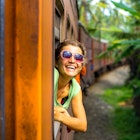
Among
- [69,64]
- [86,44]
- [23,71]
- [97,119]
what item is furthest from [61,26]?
[86,44]

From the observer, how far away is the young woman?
1834mm

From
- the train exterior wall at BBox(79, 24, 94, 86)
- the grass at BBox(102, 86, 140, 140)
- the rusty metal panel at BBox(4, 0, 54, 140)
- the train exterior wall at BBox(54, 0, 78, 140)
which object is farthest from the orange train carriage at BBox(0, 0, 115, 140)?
the train exterior wall at BBox(79, 24, 94, 86)

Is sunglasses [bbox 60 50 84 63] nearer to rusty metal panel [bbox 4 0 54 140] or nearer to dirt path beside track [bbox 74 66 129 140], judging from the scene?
rusty metal panel [bbox 4 0 54 140]

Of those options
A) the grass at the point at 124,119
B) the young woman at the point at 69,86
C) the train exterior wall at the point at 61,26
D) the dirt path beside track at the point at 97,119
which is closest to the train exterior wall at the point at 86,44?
the dirt path beside track at the point at 97,119

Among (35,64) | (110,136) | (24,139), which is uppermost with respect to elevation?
(35,64)

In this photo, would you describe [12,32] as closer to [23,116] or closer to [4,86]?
[4,86]

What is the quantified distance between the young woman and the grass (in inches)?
197

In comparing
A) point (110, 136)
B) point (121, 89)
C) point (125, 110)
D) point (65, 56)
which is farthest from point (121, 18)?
point (65, 56)

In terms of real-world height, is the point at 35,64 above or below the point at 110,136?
above

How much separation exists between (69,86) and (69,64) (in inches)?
7.6

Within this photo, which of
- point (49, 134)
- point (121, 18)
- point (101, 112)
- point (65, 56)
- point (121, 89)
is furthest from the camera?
point (121, 18)

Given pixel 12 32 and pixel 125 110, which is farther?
pixel 125 110

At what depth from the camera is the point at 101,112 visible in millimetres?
9430

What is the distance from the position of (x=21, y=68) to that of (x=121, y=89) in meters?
12.8
